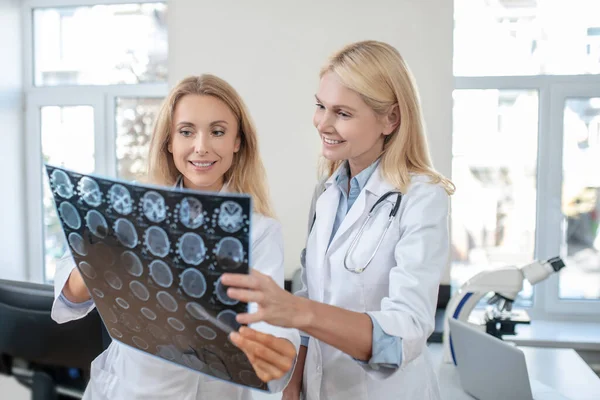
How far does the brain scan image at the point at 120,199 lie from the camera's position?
0.85 meters

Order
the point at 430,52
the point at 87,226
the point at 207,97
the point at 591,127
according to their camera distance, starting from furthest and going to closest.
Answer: the point at 591,127 → the point at 430,52 → the point at 207,97 → the point at 87,226

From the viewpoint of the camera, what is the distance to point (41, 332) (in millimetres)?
1519

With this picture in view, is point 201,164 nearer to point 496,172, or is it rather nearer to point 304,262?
point 304,262

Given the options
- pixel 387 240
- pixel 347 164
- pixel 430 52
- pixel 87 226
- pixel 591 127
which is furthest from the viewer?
pixel 591 127

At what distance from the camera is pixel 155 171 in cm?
138

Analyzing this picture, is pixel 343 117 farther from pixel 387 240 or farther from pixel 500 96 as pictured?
pixel 500 96

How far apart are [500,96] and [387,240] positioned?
99.8 inches

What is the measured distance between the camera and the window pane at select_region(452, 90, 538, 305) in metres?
3.43

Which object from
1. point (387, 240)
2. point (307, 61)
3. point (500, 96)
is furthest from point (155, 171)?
point (500, 96)

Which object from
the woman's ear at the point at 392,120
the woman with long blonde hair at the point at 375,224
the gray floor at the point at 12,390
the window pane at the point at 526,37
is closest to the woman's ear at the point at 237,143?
the woman with long blonde hair at the point at 375,224

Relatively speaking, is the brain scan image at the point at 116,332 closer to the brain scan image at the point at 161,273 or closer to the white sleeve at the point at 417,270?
the brain scan image at the point at 161,273

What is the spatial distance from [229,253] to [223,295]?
2.7 inches

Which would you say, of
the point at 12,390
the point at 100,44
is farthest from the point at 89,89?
the point at 12,390

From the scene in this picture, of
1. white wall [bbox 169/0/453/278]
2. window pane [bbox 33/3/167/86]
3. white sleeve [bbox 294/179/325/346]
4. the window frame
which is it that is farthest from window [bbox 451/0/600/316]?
white sleeve [bbox 294/179/325/346]
